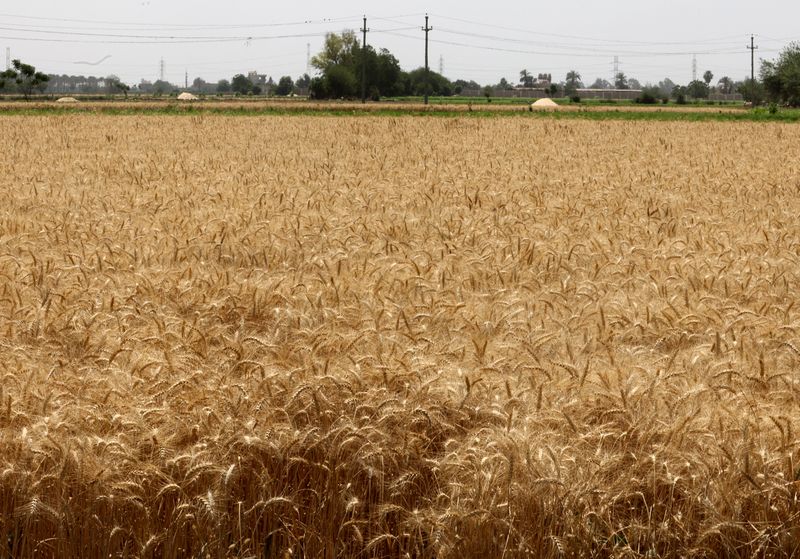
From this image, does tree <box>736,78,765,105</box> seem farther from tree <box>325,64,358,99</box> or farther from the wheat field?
the wheat field

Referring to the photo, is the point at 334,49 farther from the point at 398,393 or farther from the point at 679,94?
the point at 398,393

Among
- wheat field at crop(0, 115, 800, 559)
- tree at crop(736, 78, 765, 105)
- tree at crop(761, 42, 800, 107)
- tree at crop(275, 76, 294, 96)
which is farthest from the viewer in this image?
tree at crop(275, 76, 294, 96)

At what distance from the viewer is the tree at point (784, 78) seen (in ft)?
291

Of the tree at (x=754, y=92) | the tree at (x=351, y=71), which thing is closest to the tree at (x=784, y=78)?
the tree at (x=754, y=92)

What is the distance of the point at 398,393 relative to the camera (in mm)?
4297

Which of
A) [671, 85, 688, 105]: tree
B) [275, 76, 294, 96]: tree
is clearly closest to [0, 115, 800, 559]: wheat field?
[671, 85, 688, 105]: tree

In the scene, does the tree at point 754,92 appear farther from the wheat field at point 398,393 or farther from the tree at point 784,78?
the wheat field at point 398,393

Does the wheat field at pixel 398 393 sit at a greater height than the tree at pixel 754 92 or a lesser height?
lesser

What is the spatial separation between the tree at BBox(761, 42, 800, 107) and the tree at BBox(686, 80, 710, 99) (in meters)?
79.5

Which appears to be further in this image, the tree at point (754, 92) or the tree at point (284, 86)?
the tree at point (284, 86)

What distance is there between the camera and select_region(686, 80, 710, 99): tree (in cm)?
17750

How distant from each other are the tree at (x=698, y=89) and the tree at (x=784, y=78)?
7945 cm

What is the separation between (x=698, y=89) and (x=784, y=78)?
92650 mm

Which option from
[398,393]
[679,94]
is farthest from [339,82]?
[398,393]
